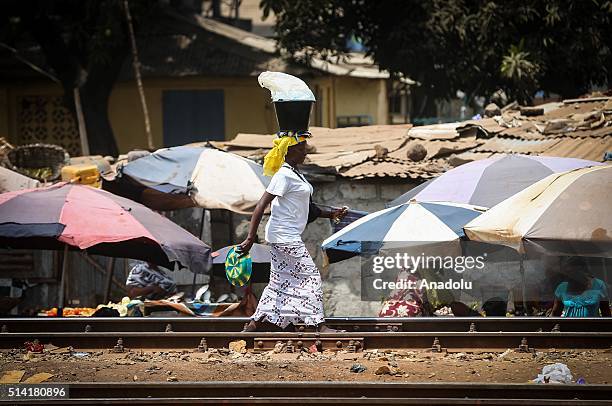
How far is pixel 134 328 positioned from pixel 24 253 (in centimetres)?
642

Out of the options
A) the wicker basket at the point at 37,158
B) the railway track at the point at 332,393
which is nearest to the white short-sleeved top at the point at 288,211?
the railway track at the point at 332,393

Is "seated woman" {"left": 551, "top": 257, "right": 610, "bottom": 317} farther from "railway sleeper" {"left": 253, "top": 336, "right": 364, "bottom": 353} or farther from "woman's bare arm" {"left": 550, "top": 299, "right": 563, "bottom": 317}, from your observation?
"railway sleeper" {"left": 253, "top": 336, "right": 364, "bottom": 353}

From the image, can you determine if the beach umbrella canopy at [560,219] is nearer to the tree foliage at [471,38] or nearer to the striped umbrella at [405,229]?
the striped umbrella at [405,229]

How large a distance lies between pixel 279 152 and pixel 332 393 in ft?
8.32

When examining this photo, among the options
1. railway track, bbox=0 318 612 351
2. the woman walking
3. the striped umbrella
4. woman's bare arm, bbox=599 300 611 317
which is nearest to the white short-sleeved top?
the woman walking

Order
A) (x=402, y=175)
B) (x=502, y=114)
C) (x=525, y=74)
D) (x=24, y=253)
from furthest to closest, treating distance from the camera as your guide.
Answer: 1. (x=525, y=74)
2. (x=502, y=114)
3. (x=24, y=253)
4. (x=402, y=175)

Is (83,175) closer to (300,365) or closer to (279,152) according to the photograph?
(279,152)

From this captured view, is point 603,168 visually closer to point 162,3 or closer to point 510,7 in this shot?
point 510,7

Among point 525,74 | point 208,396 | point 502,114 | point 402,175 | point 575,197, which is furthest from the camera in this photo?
point 525,74

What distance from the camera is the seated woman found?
33.2 ft

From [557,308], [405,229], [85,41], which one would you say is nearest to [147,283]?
[405,229]

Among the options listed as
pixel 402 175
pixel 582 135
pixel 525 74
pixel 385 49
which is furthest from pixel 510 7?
pixel 402 175

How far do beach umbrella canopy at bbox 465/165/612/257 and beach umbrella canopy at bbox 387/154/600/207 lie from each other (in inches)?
72.2

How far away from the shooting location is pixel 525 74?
20141 mm
